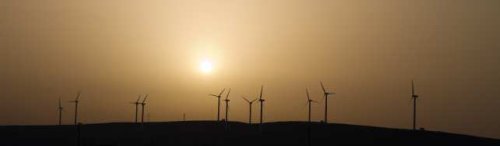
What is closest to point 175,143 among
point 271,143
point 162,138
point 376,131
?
point 162,138

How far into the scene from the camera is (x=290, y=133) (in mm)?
172375

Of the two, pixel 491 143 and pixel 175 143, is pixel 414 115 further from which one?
pixel 175 143

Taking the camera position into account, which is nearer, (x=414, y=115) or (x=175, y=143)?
(x=175, y=143)

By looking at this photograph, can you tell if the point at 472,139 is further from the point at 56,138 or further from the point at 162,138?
the point at 56,138

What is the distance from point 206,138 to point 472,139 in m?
52.5

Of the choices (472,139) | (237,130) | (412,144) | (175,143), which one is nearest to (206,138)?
(175,143)

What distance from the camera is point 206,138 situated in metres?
169

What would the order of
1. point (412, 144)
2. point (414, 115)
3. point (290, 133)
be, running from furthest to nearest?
point (414, 115)
point (290, 133)
point (412, 144)

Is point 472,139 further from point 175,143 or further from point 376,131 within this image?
point 175,143

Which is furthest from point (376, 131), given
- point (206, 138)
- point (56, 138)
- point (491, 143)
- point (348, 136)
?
point (56, 138)

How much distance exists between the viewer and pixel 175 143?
164125 mm

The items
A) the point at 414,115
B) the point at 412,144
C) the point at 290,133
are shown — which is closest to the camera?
the point at 412,144

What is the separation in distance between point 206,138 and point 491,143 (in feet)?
182

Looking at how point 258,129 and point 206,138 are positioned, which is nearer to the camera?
point 206,138
